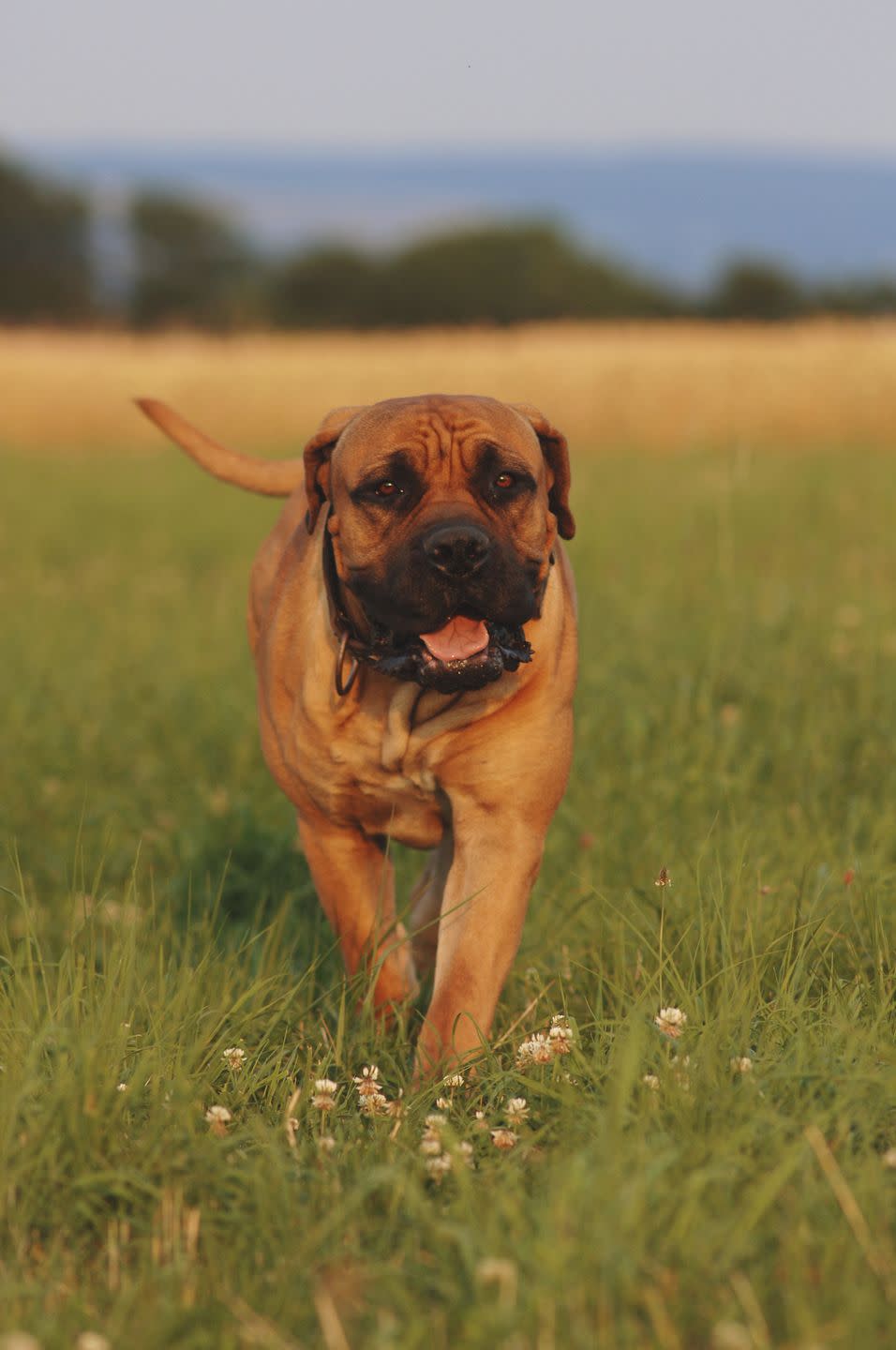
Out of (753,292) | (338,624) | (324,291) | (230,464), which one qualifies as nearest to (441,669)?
(338,624)

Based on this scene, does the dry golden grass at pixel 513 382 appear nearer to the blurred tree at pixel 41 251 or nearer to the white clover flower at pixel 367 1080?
the white clover flower at pixel 367 1080

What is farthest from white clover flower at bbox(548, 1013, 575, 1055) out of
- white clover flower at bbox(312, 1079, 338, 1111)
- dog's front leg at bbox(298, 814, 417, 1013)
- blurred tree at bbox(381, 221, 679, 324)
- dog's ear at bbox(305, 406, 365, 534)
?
blurred tree at bbox(381, 221, 679, 324)

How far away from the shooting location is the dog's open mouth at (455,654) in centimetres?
311

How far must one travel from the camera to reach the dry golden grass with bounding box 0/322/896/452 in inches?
807

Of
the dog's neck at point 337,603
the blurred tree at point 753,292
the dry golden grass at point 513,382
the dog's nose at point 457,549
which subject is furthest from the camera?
the blurred tree at point 753,292

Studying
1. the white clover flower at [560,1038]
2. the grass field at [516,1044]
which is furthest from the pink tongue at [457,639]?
the white clover flower at [560,1038]

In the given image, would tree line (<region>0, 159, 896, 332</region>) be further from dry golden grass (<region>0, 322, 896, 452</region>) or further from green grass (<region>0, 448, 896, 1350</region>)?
green grass (<region>0, 448, 896, 1350</region>)

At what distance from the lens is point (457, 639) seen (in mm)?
3166

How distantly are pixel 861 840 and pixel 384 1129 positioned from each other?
203 centimetres

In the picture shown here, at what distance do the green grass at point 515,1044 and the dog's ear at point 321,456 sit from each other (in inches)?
34.4

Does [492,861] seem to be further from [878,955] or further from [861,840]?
[861,840]

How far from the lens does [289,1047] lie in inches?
120

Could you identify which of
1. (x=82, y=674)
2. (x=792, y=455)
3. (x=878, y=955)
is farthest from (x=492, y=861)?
(x=792, y=455)

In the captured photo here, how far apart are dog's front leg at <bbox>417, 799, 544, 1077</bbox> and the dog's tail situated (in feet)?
4.98
